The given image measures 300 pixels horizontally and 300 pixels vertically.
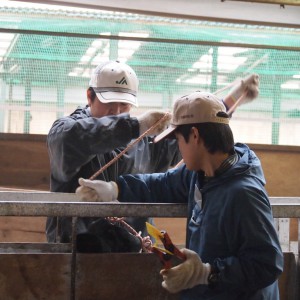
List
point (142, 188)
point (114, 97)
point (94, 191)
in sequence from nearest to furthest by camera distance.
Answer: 1. point (94, 191)
2. point (142, 188)
3. point (114, 97)

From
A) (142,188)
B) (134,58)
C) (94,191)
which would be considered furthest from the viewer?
(134,58)

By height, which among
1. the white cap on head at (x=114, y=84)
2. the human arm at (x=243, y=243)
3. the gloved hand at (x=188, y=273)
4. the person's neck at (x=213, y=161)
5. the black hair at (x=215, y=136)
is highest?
the white cap on head at (x=114, y=84)

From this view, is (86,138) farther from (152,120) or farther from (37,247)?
(37,247)

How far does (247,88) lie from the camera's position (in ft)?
7.83

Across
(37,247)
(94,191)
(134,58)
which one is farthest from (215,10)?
(37,247)

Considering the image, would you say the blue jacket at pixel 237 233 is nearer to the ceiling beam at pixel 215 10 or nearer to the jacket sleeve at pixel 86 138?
the jacket sleeve at pixel 86 138

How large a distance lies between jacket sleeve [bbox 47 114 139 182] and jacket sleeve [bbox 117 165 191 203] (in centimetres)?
22

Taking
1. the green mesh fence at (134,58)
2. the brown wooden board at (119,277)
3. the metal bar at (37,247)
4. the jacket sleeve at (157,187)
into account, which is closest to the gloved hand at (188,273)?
the brown wooden board at (119,277)

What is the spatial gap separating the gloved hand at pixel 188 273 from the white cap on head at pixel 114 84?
1201 millimetres

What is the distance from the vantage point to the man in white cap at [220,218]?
5.46 feet

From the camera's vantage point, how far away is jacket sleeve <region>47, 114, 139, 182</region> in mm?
2416

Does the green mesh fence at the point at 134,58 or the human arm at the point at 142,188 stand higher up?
the green mesh fence at the point at 134,58

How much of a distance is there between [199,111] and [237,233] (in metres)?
0.45

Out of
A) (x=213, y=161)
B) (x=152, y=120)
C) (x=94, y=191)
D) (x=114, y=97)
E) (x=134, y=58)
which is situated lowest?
(x=94, y=191)
